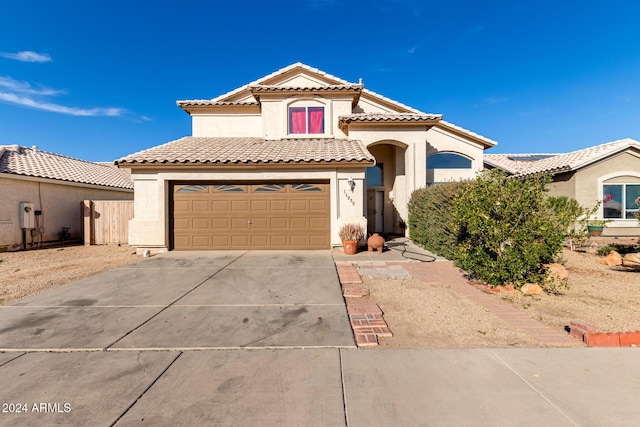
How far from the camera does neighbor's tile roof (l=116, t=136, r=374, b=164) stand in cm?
1004

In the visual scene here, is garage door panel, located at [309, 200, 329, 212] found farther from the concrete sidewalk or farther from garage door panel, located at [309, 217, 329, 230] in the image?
the concrete sidewalk

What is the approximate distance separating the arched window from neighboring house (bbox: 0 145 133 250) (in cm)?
1874

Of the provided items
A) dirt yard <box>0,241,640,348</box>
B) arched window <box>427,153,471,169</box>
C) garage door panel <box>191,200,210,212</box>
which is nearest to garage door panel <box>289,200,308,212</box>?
garage door panel <box>191,200,210,212</box>

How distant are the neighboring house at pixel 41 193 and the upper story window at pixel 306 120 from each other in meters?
11.6

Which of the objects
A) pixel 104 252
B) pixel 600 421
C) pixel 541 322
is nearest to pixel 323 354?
pixel 600 421

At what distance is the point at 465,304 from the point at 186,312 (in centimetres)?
500

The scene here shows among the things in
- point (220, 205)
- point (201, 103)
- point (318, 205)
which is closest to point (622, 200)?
point (318, 205)

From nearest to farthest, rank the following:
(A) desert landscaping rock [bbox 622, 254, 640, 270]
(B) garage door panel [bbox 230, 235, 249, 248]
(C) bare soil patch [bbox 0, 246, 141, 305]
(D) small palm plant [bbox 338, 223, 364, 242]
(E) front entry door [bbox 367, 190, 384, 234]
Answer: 1. (C) bare soil patch [bbox 0, 246, 141, 305]
2. (A) desert landscaping rock [bbox 622, 254, 640, 270]
3. (D) small palm plant [bbox 338, 223, 364, 242]
4. (B) garage door panel [bbox 230, 235, 249, 248]
5. (E) front entry door [bbox 367, 190, 384, 234]

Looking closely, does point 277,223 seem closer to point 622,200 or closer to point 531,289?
point 531,289

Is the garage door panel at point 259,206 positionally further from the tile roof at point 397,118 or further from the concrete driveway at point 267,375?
the concrete driveway at point 267,375

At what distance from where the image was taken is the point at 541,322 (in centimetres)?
417

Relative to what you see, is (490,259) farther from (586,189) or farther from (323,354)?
(586,189)

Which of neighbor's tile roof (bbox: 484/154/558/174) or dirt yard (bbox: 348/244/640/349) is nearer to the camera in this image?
dirt yard (bbox: 348/244/640/349)

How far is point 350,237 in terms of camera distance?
9.59 meters
